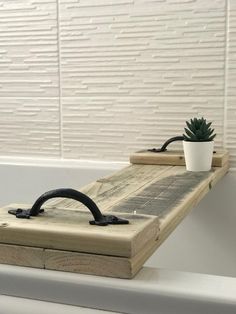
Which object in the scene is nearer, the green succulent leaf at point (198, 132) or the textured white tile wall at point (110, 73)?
the green succulent leaf at point (198, 132)

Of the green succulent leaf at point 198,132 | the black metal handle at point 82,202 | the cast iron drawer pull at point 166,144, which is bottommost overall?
the black metal handle at point 82,202

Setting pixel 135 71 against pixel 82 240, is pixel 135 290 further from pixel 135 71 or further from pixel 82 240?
pixel 135 71

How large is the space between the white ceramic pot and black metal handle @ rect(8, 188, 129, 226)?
37cm

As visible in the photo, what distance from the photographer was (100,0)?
100cm

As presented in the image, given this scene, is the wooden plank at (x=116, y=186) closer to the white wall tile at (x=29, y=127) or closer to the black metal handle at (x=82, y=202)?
the black metal handle at (x=82, y=202)

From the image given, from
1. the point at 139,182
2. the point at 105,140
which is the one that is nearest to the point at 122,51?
the point at 105,140

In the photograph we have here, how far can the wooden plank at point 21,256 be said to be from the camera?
467mm

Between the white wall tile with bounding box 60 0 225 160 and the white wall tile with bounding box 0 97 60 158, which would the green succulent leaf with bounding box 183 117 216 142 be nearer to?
the white wall tile with bounding box 60 0 225 160

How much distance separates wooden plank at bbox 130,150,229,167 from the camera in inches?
35.4

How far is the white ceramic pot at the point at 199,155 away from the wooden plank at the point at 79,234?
0.35 m

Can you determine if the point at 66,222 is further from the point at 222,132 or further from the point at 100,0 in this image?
the point at 100,0

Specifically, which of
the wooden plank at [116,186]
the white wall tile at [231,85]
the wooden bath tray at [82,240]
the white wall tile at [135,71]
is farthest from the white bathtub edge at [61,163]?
the wooden bath tray at [82,240]

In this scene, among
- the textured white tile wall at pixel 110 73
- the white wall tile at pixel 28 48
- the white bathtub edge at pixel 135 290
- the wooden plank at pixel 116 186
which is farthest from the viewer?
the white wall tile at pixel 28 48

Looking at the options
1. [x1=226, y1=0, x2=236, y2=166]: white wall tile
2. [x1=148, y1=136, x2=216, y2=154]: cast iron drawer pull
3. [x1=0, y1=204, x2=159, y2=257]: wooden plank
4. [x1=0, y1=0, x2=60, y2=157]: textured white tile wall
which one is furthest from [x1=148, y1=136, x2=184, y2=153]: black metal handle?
[x1=0, y1=204, x2=159, y2=257]: wooden plank
